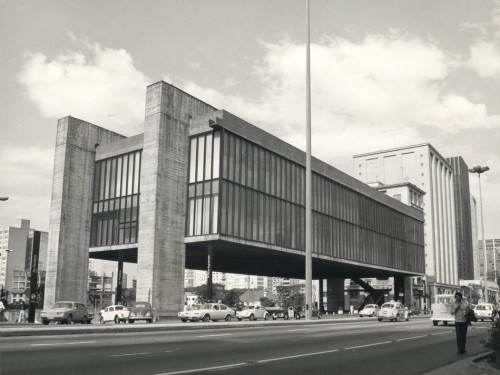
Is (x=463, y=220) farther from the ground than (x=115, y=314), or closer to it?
farther from the ground

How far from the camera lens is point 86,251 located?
53281 mm

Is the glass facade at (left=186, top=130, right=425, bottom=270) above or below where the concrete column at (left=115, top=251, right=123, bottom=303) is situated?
above

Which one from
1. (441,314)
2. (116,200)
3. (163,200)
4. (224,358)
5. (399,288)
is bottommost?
(441,314)

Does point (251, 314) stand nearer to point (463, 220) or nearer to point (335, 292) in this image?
point (335, 292)

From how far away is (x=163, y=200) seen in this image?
148 ft

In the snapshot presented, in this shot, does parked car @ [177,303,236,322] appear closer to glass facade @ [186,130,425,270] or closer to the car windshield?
glass facade @ [186,130,425,270]

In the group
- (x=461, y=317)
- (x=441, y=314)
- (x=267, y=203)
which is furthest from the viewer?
(x=267, y=203)

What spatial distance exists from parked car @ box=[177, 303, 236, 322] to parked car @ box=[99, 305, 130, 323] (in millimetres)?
4239

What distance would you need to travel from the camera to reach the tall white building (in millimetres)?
136500

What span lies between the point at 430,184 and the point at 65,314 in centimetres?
12179

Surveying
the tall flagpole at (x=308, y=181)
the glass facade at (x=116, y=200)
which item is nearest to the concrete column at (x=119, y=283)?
the glass facade at (x=116, y=200)

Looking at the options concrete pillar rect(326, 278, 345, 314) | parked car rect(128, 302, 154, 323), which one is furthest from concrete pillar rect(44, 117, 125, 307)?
concrete pillar rect(326, 278, 345, 314)

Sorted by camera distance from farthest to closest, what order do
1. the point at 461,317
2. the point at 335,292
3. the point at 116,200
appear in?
the point at 335,292, the point at 116,200, the point at 461,317

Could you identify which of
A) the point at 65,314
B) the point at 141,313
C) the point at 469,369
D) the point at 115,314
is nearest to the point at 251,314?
the point at 115,314
